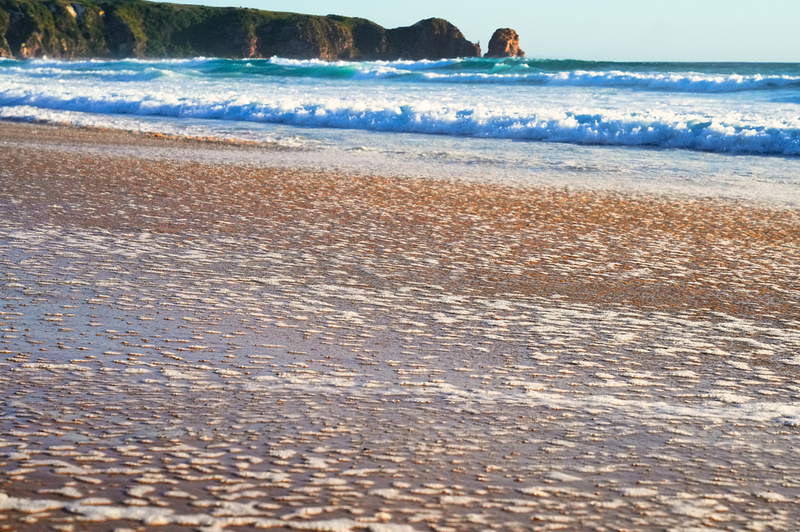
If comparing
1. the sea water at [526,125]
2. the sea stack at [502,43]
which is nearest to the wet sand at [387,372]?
the sea water at [526,125]

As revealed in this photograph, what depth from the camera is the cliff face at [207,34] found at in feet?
244

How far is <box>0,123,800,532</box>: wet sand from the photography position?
1.46 meters

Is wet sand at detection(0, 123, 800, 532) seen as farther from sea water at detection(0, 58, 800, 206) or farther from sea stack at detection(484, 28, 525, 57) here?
sea stack at detection(484, 28, 525, 57)

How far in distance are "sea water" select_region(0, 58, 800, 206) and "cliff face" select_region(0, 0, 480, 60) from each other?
59426mm

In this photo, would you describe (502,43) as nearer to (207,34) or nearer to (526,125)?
(207,34)

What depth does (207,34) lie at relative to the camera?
88.1 meters

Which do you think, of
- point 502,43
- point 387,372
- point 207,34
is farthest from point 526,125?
point 207,34

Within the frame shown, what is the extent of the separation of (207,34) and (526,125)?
82.1 metres

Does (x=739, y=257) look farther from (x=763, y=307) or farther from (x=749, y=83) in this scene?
(x=749, y=83)

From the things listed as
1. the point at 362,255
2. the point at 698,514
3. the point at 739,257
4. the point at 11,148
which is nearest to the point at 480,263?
the point at 362,255

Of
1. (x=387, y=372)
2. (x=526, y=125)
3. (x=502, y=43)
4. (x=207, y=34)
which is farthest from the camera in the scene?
(x=207, y=34)

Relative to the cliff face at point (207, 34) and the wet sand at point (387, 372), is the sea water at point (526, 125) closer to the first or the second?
the wet sand at point (387, 372)

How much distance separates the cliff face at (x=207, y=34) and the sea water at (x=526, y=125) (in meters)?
59.4

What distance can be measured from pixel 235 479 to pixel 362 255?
207 centimetres
